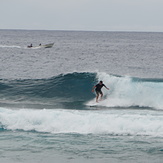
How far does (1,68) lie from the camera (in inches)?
1588

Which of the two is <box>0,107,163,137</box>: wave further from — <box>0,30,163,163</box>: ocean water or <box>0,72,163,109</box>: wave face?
<box>0,72,163,109</box>: wave face

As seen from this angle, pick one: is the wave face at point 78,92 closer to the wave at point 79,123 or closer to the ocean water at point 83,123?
the ocean water at point 83,123

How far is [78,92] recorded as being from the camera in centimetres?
2600

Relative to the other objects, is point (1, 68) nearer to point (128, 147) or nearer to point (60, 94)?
point (60, 94)

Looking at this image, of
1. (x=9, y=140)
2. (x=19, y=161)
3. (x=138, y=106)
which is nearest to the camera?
(x=19, y=161)

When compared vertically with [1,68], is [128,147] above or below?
below

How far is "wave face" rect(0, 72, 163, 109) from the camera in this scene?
2303 cm

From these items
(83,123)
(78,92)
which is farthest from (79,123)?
(78,92)

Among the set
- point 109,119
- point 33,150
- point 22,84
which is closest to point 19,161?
point 33,150

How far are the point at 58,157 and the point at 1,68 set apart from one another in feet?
93.9

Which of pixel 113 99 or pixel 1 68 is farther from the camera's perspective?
pixel 1 68

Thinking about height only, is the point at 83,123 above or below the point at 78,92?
below

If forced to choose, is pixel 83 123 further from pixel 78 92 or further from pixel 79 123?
pixel 78 92

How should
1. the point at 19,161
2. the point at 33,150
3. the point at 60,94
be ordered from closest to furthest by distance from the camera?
the point at 19,161, the point at 33,150, the point at 60,94
